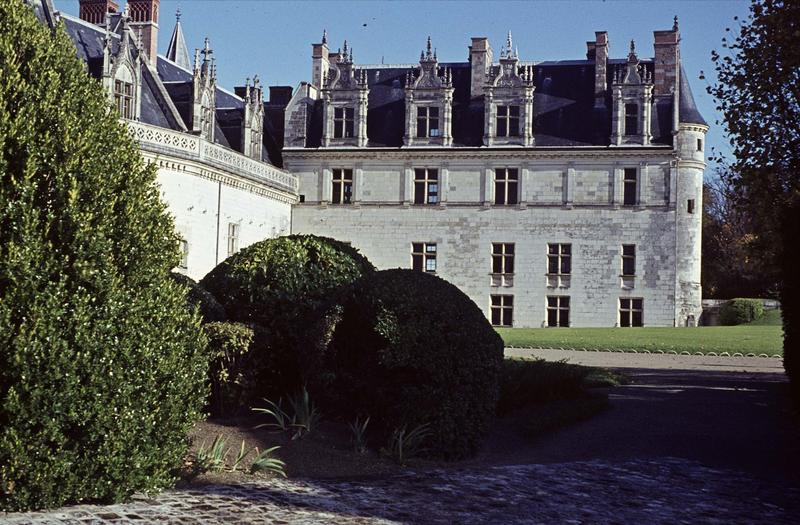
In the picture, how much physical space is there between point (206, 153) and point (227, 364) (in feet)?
68.2

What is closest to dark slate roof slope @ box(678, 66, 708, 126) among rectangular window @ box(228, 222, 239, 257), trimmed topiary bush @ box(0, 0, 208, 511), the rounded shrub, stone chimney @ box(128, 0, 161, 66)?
rectangular window @ box(228, 222, 239, 257)

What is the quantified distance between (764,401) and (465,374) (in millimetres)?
6475

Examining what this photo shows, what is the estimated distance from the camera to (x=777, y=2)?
13914mm

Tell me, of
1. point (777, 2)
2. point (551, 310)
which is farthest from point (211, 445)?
point (551, 310)

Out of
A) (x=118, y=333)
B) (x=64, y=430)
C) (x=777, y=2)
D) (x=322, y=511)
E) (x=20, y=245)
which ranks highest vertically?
(x=777, y=2)

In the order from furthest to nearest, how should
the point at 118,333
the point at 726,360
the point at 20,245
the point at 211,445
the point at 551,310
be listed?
the point at 551,310, the point at 726,360, the point at 211,445, the point at 118,333, the point at 20,245

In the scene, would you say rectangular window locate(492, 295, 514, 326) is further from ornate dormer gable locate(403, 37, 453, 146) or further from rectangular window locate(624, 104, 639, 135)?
rectangular window locate(624, 104, 639, 135)

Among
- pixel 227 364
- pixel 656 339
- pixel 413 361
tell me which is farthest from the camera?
pixel 656 339

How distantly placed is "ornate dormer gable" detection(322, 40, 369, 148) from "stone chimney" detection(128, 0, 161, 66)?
23.5ft

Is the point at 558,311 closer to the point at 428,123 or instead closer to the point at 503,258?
the point at 503,258

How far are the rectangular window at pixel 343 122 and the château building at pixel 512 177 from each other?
2.2 inches

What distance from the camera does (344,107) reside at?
37.4m

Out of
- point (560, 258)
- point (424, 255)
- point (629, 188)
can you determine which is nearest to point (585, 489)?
point (560, 258)

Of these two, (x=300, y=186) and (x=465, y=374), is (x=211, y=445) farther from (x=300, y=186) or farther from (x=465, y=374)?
(x=300, y=186)
